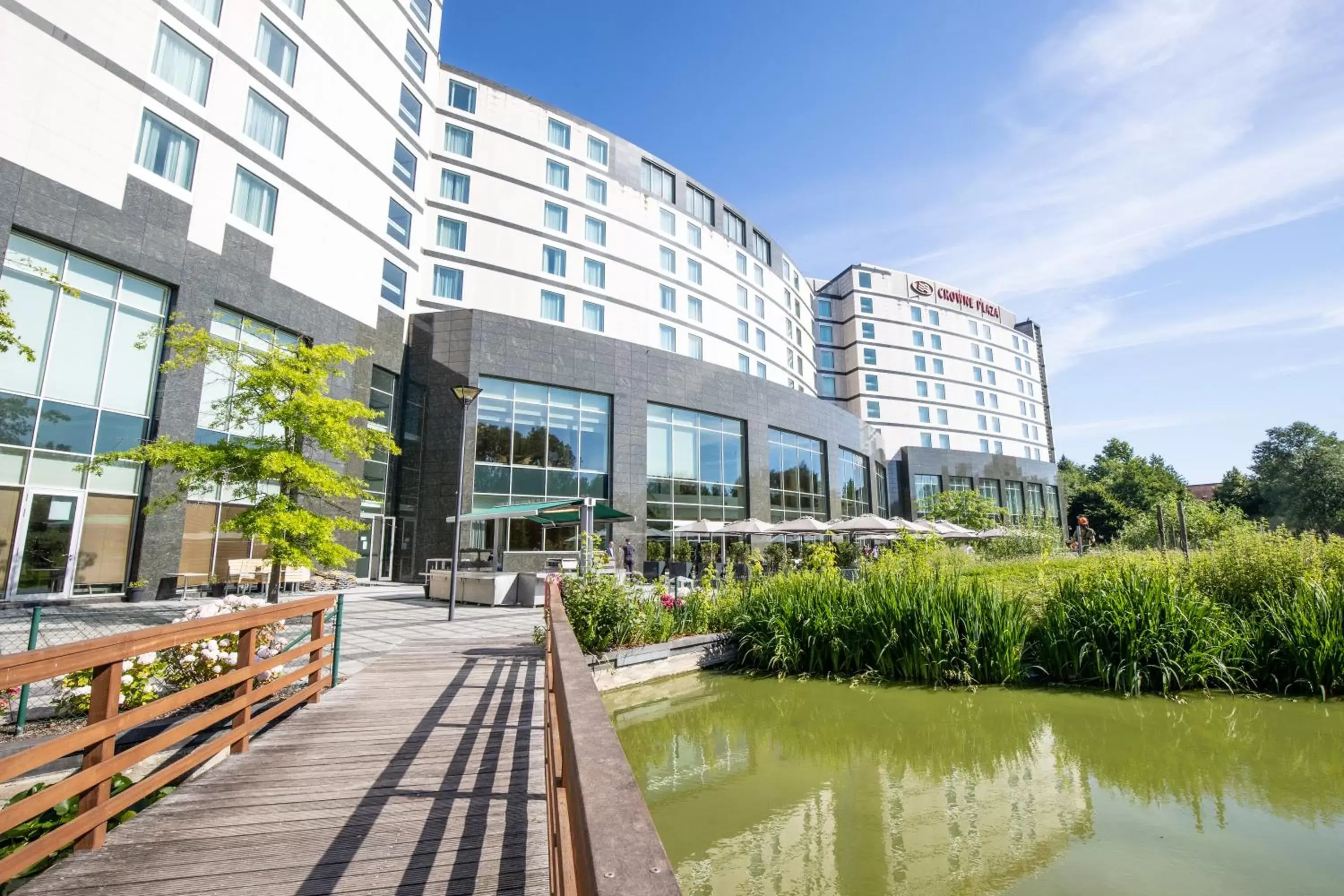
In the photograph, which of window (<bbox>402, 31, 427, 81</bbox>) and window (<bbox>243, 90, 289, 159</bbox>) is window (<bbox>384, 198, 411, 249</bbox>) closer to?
window (<bbox>243, 90, 289, 159</bbox>)

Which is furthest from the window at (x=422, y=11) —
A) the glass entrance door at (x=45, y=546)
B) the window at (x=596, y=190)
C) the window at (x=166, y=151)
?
the glass entrance door at (x=45, y=546)

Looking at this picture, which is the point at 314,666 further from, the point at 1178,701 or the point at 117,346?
the point at 117,346

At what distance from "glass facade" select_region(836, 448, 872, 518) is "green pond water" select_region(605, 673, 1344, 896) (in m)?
28.0

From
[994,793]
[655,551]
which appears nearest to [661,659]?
[994,793]

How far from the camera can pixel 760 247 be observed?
39.6 m

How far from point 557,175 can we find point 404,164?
6.69 m

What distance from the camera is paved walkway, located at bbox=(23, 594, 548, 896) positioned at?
3.07 metres

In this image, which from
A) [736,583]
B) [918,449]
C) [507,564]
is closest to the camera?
[736,583]

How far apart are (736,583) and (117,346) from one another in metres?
14.9

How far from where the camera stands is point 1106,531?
5875cm

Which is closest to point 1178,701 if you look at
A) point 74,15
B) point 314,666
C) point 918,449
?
point 314,666

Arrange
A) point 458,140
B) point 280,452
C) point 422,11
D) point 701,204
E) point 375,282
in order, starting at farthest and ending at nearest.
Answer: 1. point 701,204
2. point 458,140
3. point 422,11
4. point 375,282
5. point 280,452

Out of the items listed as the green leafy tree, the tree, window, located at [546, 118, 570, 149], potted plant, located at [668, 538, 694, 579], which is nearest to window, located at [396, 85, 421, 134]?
window, located at [546, 118, 570, 149]

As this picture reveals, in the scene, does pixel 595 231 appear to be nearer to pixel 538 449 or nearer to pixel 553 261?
pixel 553 261
